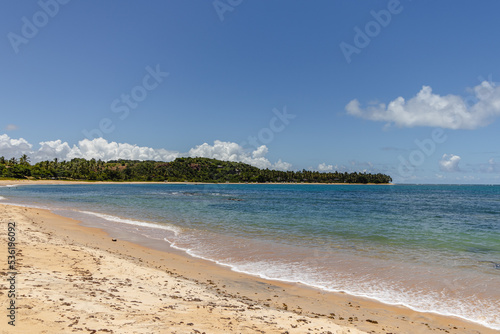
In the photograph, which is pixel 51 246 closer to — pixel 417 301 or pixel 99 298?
pixel 99 298

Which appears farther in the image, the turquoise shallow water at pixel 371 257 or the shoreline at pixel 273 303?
the turquoise shallow water at pixel 371 257

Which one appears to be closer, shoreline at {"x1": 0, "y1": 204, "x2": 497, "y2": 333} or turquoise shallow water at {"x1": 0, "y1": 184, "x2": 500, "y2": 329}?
shoreline at {"x1": 0, "y1": 204, "x2": 497, "y2": 333}

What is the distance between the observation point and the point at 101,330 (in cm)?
541

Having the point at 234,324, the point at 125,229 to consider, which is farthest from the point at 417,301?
the point at 125,229

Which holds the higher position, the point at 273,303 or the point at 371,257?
the point at 273,303

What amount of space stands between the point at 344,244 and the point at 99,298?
14854 millimetres

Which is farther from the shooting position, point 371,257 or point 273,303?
point 371,257

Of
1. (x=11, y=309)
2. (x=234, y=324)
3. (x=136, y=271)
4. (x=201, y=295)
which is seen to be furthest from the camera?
(x=136, y=271)

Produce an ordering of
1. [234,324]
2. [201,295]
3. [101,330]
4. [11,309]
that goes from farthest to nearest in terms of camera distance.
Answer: [201,295] → [234,324] → [11,309] → [101,330]

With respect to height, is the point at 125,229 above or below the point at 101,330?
below

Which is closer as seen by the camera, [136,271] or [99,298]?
[99,298]

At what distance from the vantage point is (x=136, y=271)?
10609mm

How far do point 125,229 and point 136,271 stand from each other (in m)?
13.7

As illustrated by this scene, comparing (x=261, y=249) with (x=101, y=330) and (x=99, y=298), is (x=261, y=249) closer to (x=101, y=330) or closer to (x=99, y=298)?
(x=99, y=298)
